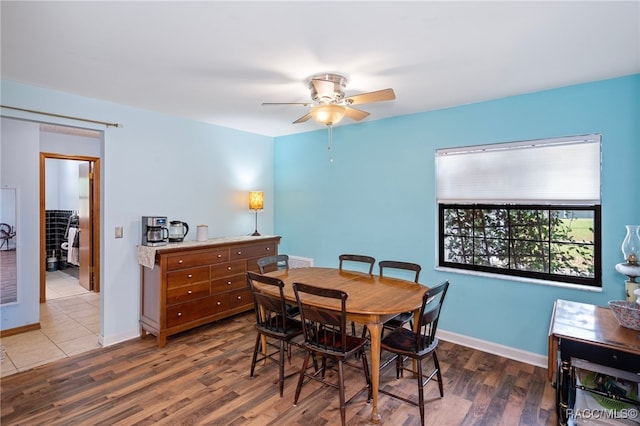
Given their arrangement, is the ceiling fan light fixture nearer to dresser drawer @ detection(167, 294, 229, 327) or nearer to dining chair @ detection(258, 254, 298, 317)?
dining chair @ detection(258, 254, 298, 317)

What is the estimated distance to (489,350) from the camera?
328cm

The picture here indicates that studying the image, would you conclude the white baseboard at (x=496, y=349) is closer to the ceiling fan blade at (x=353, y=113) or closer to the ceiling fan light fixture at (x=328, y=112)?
the ceiling fan blade at (x=353, y=113)

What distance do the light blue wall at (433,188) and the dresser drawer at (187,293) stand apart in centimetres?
154

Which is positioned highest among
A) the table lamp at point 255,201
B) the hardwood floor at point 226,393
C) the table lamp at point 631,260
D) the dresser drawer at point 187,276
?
the table lamp at point 255,201

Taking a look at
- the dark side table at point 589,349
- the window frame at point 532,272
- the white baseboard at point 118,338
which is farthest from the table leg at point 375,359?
the white baseboard at point 118,338

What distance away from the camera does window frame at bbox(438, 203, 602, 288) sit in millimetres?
2793

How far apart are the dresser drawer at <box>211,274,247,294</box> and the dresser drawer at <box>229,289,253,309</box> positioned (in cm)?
6

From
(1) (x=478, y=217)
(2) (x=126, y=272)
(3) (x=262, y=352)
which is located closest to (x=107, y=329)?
(2) (x=126, y=272)

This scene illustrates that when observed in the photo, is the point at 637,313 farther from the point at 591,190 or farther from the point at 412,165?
the point at 412,165

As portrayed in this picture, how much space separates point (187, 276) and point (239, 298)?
0.80 m

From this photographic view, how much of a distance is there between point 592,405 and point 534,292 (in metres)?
1.14

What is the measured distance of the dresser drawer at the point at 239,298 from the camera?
13.2 feet

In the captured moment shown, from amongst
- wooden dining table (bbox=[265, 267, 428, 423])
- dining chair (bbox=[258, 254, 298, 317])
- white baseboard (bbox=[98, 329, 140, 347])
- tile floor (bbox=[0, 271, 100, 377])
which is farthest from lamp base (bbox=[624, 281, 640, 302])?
tile floor (bbox=[0, 271, 100, 377])

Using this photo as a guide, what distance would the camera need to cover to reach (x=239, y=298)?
13.6 feet
